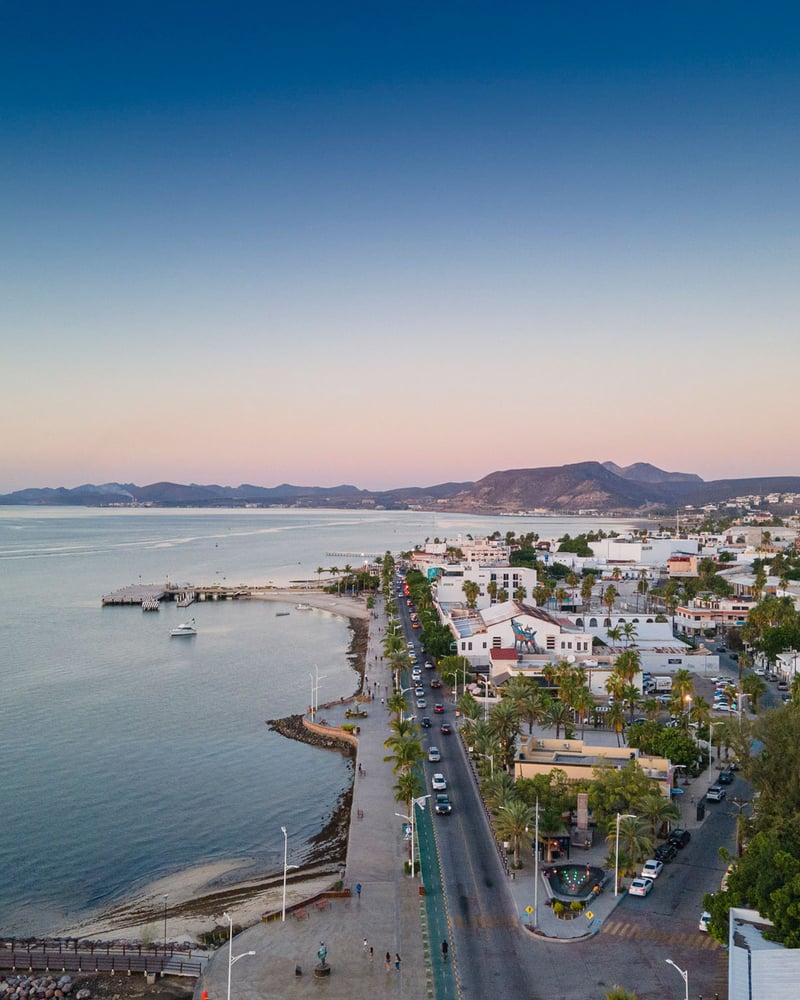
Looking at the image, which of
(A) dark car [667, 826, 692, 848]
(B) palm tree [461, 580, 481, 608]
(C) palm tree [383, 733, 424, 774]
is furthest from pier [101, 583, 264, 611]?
(A) dark car [667, 826, 692, 848]

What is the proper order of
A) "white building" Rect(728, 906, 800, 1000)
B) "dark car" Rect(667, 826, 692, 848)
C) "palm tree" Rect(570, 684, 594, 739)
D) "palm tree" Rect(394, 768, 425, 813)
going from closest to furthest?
"white building" Rect(728, 906, 800, 1000) < "dark car" Rect(667, 826, 692, 848) < "palm tree" Rect(394, 768, 425, 813) < "palm tree" Rect(570, 684, 594, 739)

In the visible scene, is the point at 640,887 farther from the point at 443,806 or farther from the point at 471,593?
the point at 471,593

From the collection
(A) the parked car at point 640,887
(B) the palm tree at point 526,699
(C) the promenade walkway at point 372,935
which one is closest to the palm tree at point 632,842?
(A) the parked car at point 640,887

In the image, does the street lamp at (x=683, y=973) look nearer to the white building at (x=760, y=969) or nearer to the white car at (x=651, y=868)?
the white building at (x=760, y=969)

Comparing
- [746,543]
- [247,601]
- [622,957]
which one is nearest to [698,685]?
[622,957]

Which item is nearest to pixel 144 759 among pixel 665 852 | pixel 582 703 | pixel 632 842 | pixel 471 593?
pixel 582 703

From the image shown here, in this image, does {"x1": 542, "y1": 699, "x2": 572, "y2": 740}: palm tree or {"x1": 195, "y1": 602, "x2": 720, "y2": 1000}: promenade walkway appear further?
{"x1": 542, "y1": 699, "x2": 572, "y2": 740}: palm tree

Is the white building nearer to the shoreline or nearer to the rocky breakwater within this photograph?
the shoreline
